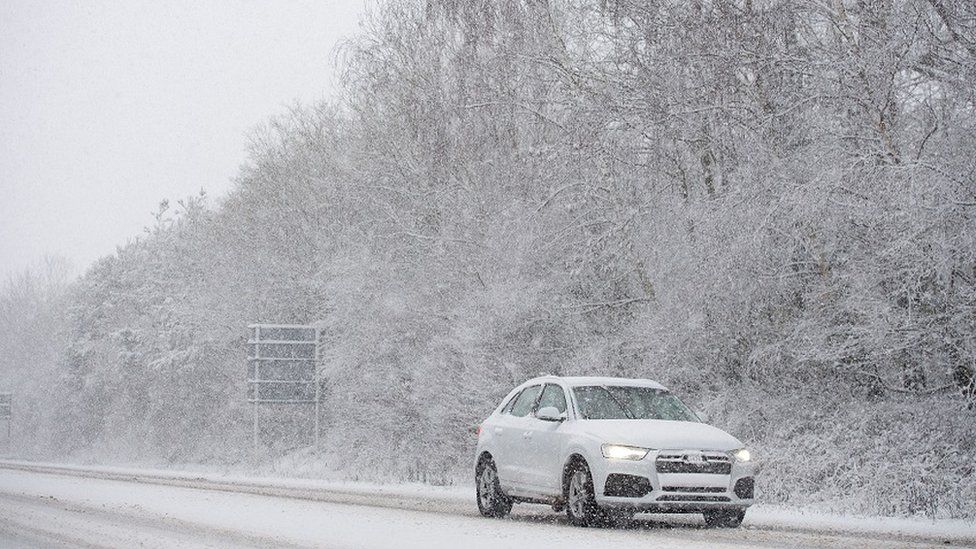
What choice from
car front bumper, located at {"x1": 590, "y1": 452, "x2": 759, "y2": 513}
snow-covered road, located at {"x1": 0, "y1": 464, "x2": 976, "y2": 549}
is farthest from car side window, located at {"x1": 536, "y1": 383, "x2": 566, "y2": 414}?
car front bumper, located at {"x1": 590, "y1": 452, "x2": 759, "y2": 513}

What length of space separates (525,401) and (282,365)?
82.2 ft

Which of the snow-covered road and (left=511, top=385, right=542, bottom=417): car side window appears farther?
(left=511, top=385, right=542, bottom=417): car side window

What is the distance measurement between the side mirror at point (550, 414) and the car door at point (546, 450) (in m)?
0.16

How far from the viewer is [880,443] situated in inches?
754

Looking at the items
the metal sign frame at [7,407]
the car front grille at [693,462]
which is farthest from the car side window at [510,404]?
the metal sign frame at [7,407]

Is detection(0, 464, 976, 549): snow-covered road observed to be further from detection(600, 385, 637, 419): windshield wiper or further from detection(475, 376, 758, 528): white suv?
detection(600, 385, 637, 419): windshield wiper

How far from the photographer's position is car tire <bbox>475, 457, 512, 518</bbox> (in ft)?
53.7

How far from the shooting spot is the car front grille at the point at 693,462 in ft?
45.9

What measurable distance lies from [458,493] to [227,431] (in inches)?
1216

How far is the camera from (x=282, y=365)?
40.7m

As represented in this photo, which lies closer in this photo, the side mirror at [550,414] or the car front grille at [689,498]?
the car front grille at [689,498]

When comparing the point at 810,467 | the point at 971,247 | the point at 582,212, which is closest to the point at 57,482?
the point at 582,212

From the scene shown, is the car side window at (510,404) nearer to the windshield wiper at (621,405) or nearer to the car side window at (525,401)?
the car side window at (525,401)

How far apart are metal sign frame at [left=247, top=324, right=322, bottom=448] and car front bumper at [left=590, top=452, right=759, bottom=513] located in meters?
26.8
